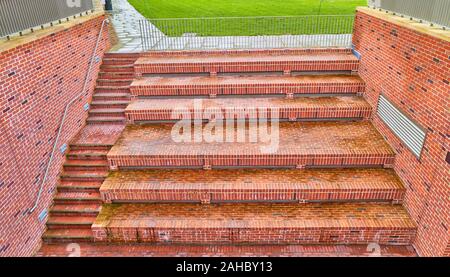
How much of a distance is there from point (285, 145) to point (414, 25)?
3080 mm

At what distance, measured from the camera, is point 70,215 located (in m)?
6.10

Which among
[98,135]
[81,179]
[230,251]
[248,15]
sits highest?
[248,15]

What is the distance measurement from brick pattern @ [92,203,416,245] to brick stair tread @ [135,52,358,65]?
160 inches

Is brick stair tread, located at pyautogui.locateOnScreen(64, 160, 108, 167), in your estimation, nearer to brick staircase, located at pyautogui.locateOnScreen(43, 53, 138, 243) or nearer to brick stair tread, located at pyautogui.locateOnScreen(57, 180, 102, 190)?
brick staircase, located at pyautogui.locateOnScreen(43, 53, 138, 243)

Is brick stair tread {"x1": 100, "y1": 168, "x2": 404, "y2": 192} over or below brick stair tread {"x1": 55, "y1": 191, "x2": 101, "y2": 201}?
over

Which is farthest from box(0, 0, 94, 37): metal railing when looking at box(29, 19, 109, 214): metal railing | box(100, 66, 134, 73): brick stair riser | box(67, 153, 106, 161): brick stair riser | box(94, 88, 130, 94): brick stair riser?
box(67, 153, 106, 161): brick stair riser

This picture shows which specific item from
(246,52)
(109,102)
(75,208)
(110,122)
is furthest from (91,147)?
(246,52)

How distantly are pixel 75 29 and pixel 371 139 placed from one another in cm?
679

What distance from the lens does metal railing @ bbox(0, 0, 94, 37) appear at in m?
5.50

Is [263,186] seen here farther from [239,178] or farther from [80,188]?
[80,188]

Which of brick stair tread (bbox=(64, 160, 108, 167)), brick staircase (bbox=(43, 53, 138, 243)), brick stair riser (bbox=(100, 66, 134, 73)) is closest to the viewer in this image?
brick staircase (bbox=(43, 53, 138, 243))

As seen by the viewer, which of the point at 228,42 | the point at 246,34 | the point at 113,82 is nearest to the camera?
the point at 113,82

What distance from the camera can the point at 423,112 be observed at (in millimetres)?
5215
